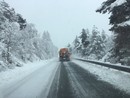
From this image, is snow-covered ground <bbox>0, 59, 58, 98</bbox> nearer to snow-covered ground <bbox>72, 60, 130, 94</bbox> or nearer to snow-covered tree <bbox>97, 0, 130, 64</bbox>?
snow-covered ground <bbox>72, 60, 130, 94</bbox>

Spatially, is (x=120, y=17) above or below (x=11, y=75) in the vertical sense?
above

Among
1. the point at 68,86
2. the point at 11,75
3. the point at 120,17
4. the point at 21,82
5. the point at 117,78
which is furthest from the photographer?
the point at 11,75

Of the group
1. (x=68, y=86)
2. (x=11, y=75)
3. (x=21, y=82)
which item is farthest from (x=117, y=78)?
(x=11, y=75)

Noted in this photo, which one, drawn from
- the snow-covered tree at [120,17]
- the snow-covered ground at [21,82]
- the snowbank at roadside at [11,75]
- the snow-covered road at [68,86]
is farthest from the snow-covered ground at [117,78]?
the snowbank at roadside at [11,75]

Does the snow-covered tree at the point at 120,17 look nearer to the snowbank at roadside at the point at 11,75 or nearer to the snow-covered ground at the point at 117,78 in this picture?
the snow-covered ground at the point at 117,78

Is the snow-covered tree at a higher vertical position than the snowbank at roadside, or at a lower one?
higher

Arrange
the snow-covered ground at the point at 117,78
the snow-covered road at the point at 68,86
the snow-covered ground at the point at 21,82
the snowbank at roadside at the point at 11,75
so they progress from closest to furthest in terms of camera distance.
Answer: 1. the snow-covered road at the point at 68,86
2. the snow-covered ground at the point at 21,82
3. the snow-covered ground at the point at 117,78
4. the snowbank at roadside at the point at 11,75

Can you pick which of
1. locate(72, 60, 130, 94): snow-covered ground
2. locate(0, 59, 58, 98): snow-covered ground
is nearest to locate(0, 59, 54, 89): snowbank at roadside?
locate(0, 59, 58, 98): snow-covered ground

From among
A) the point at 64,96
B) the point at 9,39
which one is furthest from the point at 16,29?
the point at 64,96

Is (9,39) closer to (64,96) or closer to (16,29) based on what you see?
(16,29)

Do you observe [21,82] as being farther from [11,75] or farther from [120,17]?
[120,17]

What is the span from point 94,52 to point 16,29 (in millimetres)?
32742

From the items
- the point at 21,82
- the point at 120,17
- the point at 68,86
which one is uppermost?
the point at 120,17

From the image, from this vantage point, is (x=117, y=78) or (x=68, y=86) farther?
(x=117, y=78)
